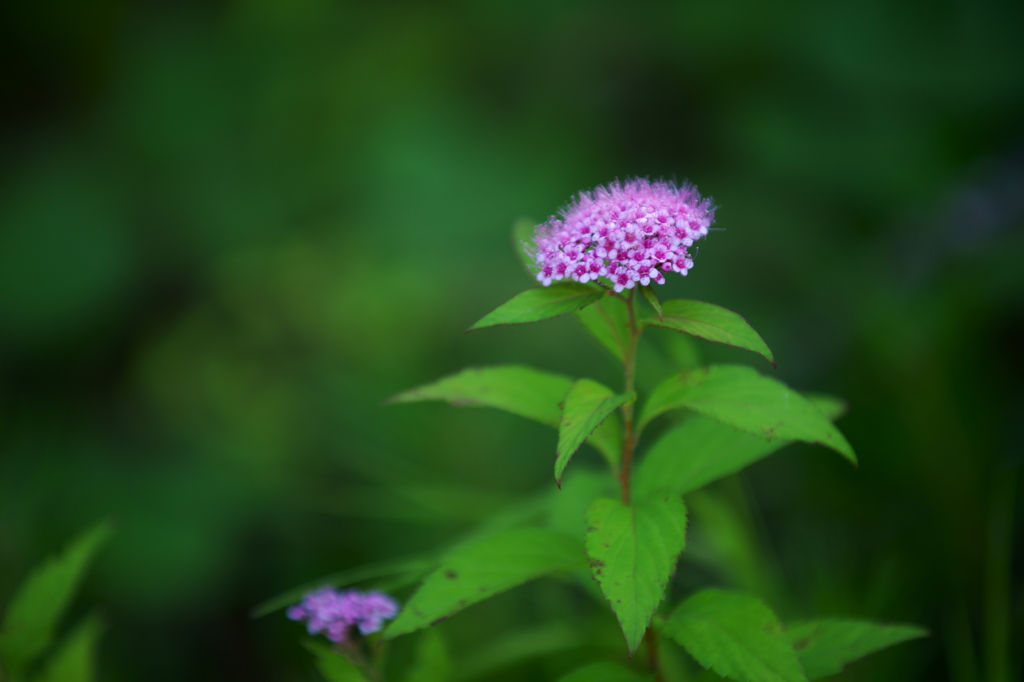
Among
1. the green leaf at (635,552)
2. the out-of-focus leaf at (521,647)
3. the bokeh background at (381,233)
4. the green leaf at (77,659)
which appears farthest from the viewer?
the bokeh background at (381,233)

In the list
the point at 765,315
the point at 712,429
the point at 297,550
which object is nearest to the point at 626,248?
the point at 712,429

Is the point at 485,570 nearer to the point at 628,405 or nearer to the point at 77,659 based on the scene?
the point at 628,405

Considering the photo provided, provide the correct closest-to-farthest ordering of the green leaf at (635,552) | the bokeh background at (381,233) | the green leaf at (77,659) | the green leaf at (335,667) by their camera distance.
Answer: the green leaf at (635,552), the green leaf at (335,667), the green leaf at (77,659), the bokeh background at (381,233)

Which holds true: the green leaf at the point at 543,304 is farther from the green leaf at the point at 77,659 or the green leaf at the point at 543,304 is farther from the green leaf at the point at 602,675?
the green leaf at the point at 77,659

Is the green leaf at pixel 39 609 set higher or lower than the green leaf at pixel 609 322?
lower

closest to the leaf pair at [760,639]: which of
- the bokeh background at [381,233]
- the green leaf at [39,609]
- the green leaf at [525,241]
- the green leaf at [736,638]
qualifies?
the green leaf at [736,638]

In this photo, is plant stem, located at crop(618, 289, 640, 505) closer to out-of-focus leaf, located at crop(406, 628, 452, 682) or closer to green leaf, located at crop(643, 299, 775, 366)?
green leaf, located at crop(643, 299, 775, 366)
